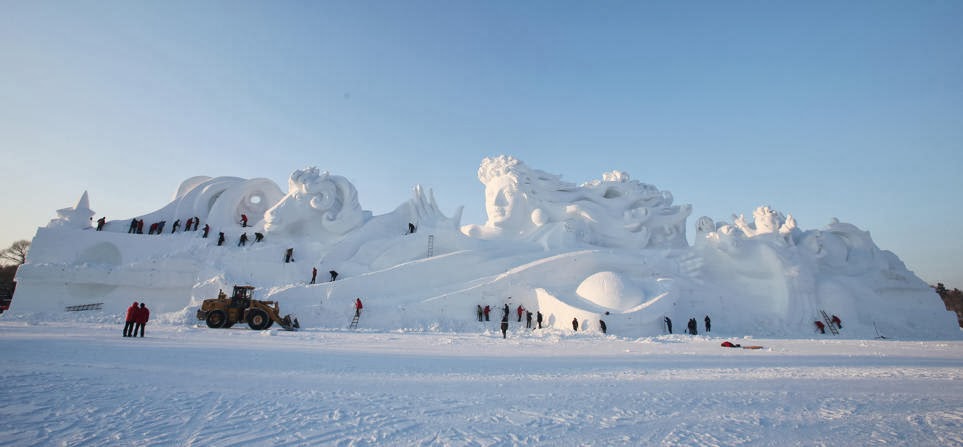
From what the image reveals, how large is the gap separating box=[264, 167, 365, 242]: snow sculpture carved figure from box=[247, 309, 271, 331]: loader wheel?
742cm

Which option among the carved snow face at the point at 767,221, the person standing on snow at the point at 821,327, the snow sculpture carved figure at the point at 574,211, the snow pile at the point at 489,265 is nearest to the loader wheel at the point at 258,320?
the snow pile at the point at 489,265

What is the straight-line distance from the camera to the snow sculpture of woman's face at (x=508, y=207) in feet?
77.7

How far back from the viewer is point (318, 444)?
381 centimetres

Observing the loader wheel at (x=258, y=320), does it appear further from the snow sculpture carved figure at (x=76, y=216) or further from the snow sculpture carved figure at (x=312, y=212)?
the snow sculpture carved figure at (x=76, y=216)

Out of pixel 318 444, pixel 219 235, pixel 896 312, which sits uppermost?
pixel 219 235

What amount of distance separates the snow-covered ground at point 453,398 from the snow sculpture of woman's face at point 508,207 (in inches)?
542

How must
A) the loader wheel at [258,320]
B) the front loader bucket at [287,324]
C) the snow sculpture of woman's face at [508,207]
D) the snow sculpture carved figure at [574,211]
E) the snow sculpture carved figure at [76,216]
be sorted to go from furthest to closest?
the snow sculpture of woman's face at [508,207] < the snow sculpture carved figure at [574,211] < the snow sculpture carved figure at [76,216] < the front loader bucket at [287,324] < the loader wheel at [258,320]

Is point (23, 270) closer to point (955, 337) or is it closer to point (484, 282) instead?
point (484, 282)

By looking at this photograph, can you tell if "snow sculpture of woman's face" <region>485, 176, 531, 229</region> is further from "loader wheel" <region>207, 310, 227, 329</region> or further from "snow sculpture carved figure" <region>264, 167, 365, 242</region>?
"loader wheel" <region>207, 310, 227, 329</region>

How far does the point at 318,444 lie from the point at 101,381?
420 centimetres

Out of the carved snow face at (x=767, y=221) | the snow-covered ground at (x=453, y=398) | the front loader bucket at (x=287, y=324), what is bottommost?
the snow-covered ground at (x=453, y=398)

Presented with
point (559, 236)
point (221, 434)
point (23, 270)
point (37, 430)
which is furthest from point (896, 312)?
point (23, 270)

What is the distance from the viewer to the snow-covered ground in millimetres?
4133

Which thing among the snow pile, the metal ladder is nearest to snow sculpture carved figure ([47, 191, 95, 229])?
the snow pile
